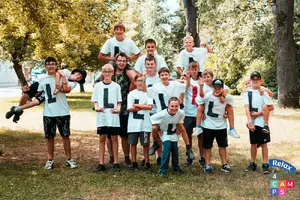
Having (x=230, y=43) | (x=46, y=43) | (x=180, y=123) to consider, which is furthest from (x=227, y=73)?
(x=180, y=123)

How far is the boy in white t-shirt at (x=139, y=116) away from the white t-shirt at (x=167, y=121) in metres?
0.33

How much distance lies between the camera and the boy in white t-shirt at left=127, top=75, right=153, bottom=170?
6.16 m

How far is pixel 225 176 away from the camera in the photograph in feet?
19.1

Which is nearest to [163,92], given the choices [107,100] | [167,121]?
[167,121]

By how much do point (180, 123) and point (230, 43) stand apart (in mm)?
20016

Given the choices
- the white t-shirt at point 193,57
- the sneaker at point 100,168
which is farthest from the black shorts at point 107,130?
the white t-shirt at point 193,57

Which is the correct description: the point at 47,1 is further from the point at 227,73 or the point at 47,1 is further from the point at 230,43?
the point at 227,73

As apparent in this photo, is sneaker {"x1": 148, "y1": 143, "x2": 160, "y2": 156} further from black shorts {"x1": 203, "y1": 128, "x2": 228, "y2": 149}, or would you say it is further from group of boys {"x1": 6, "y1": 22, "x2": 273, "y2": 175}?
black shorts {"x1": 203, "y1": 128, "x2": 228, "y2": 149}

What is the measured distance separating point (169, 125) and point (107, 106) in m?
1.08

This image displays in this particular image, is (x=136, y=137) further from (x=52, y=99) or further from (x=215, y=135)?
(x=52, y=99)

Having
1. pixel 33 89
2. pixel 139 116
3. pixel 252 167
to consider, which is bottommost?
pixel 252 167

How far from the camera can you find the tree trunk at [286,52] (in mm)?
14555

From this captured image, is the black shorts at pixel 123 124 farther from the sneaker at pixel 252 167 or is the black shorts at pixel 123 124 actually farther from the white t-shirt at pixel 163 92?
the sneaker at pixel 252 167

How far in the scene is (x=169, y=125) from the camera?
19.3 feet
